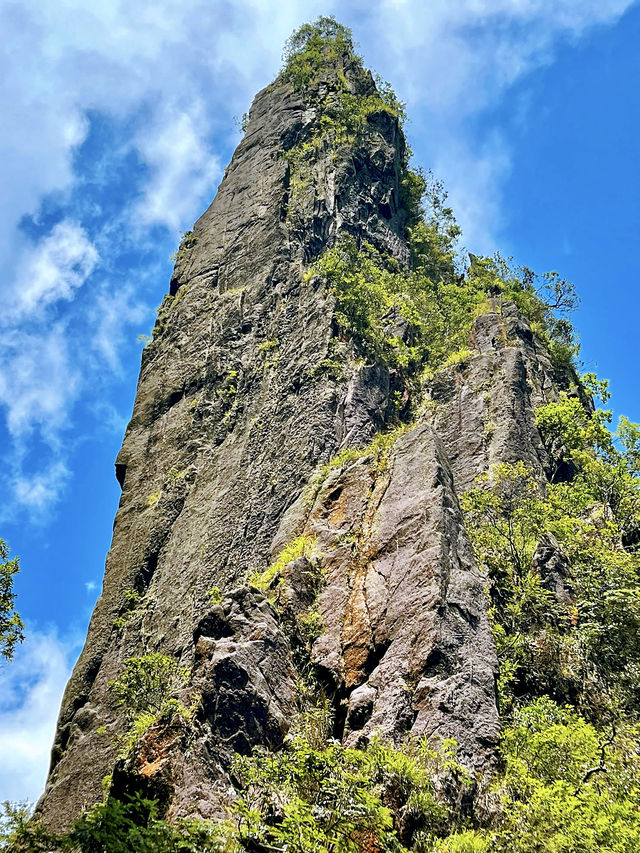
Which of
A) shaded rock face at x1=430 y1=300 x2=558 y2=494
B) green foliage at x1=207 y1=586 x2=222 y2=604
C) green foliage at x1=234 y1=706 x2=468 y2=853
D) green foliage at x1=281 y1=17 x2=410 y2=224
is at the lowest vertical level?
green foliage at x1=234 y1=706 x2=468 y2=853

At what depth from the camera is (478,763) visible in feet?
47.0

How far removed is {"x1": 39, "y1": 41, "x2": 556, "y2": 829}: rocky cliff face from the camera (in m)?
15.5

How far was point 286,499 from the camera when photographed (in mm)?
25266

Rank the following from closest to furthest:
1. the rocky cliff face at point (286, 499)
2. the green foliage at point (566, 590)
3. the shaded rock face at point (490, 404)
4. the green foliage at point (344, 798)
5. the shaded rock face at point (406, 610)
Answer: the green foliage at point (344, 798) < the shaded rock face at point (406, 610) < the rocky cliff face at point (286, 499) < the green foliage at point (566, 590) < the shaded rock face at point (490, 404)

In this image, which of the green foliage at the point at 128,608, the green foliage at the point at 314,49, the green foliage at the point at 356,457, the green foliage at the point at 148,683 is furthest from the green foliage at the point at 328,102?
the green foliage at the point at 148,683

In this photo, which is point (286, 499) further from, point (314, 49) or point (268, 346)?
point (314, 49)

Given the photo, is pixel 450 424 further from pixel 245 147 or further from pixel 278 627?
pixel 245 147

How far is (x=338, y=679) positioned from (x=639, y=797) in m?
6.74

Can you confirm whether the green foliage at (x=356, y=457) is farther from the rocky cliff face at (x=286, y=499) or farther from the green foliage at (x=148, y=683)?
the green foliage at (x=148, y=683)

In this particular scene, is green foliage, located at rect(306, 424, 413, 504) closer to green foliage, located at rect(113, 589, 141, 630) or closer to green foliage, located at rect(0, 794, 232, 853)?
green foliage, located at rect(113, 589, 141, 630)

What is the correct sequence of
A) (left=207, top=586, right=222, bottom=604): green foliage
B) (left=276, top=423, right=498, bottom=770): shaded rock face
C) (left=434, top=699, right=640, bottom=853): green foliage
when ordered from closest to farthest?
1. (left=434, top=699, right=640, bottom=853): green foliage
2. (left=276, top=423, right=498, bottom=770): shaded rock face
3. (left=207, top=586, right=222, bottom=604): green foliage

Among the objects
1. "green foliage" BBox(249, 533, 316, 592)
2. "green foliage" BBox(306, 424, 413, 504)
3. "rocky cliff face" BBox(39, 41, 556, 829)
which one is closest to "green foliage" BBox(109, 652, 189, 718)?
"rocky cliff face" BBox(39, 41, 556, 829)

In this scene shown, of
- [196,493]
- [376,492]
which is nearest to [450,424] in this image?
[376,492]

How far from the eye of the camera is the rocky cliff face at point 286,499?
51.0ft
